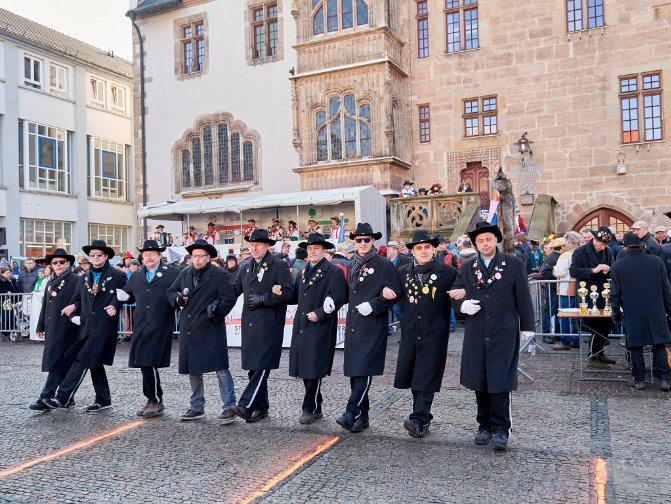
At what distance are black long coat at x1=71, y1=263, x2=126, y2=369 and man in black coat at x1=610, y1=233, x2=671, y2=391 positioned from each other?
6208 mm

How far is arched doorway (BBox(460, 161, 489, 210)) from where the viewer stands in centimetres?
2111

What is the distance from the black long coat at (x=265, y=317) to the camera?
715 cm

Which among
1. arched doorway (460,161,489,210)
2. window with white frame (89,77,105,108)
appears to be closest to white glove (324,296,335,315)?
arched doorway (460,161,489,210)

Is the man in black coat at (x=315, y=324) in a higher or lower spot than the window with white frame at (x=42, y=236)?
lower

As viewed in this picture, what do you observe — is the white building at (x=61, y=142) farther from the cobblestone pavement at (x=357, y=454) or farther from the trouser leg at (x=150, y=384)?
the cobblestone pavement at (x=357, y=454)

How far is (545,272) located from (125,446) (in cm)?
793

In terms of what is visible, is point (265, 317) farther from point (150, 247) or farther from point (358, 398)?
point (150, 247)

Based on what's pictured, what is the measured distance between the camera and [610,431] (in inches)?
248

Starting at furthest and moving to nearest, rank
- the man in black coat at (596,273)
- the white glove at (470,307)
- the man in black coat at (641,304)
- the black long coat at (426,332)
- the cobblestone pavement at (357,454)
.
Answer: the man in black coat at (596,273) < the man in black coat at (641,304) < the black long coat at (426,332) < the white glove at (470,307) < the cobblestone pavement at (357,454)

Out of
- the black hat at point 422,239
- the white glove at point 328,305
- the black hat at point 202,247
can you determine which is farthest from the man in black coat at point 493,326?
the black hat at point 202,247

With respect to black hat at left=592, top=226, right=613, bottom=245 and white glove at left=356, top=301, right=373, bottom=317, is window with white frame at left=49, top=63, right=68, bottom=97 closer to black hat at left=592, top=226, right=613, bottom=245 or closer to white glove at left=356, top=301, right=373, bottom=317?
black hat at left=592, top=226, right=613, bottom=245

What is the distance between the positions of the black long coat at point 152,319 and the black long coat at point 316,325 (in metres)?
1.58

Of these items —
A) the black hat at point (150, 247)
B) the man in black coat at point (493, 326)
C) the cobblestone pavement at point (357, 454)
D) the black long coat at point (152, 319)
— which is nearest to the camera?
the cobblestone pavement at point (357, 454)

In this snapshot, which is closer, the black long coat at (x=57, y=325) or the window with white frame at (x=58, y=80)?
the black long coat at (x=57, y=325)
